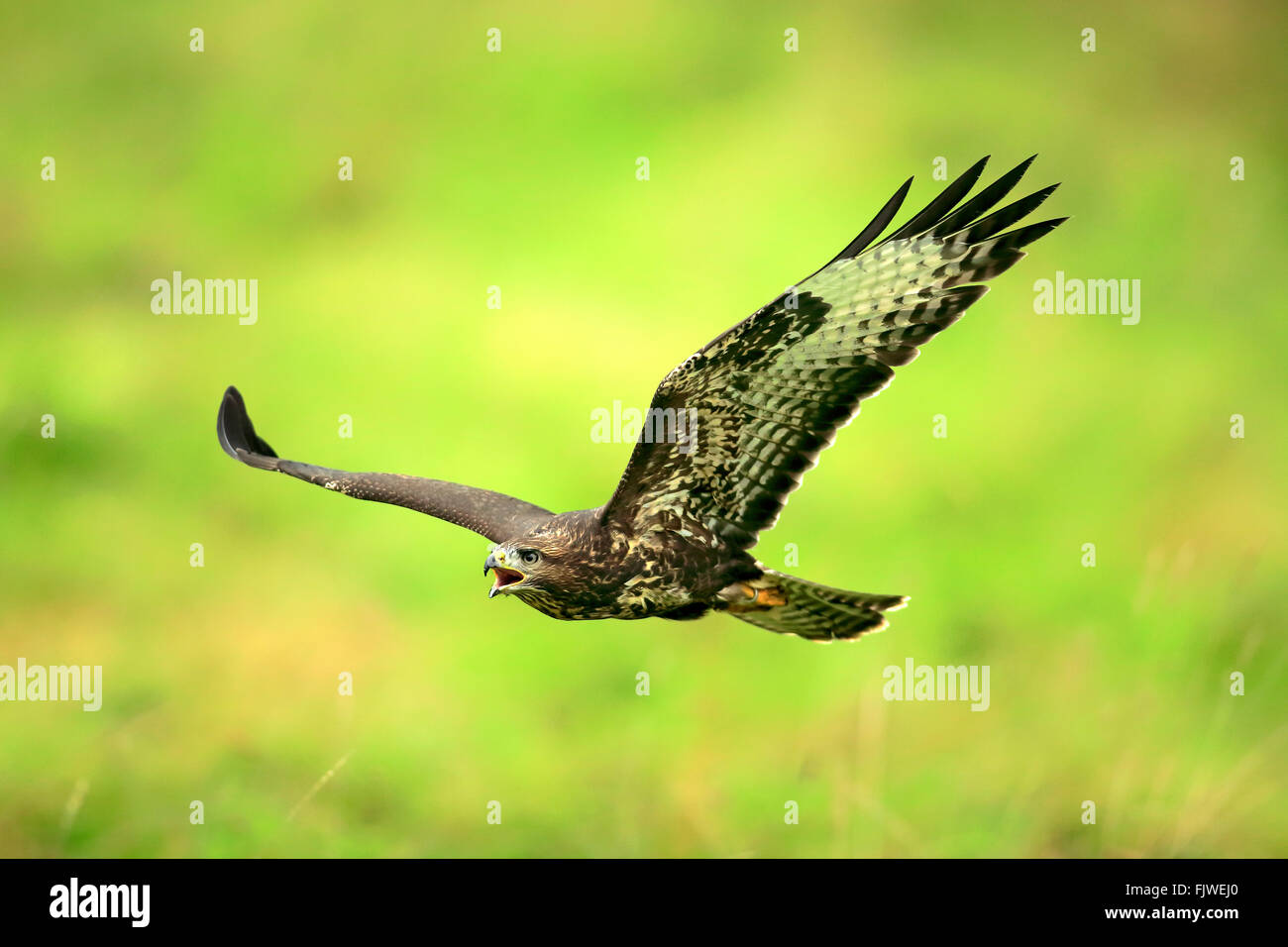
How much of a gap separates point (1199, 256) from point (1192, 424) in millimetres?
3268

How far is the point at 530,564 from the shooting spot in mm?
6930

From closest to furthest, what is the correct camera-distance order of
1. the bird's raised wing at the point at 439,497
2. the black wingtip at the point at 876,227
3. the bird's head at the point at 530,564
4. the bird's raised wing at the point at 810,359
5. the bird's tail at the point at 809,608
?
the black wingtip at the point at 876,227 → the bird's raised wing at the point at 810,359 → the bird's head at the point at 530,564 → the bird's tail at the point at 809,608 → the bird's raised wing at the point at 439,497

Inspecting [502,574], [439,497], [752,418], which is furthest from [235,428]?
[752,418]

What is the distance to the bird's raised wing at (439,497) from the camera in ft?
26.0

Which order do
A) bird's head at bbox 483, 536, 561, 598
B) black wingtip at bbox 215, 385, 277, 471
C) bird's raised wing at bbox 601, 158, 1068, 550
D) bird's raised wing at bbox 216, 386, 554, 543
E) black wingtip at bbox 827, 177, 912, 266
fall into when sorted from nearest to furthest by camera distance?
black wingtip at bbox 827, 177, 912, 266, bird's raised wing at bbox 601, 158, 1068, 550, bird's head at bbox 483, 536, 561, 598, bird's raised wing at bbox 216, 386, 554, 543, black wingtip at bbox 215, 385, 277, 471

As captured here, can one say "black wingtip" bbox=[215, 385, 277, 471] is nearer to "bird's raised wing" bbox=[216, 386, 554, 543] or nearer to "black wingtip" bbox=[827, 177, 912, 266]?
"bird's raised wing" bbox=[216, 386, 554, 543]

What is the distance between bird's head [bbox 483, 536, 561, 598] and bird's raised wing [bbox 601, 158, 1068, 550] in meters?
0.31

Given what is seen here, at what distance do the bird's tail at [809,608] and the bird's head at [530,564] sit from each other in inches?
43.1

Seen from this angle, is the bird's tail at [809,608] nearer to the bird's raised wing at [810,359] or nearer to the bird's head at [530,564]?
the bird's raised wing at [810,359]

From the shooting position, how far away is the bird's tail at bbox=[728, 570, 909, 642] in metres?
7.63

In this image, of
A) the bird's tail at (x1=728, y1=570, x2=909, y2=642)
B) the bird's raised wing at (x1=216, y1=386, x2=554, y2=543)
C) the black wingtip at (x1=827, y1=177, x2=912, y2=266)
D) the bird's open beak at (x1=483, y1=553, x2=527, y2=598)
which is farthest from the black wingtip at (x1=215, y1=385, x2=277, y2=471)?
the black wingtip at (x1=827, y1=177, x2=912, y2=266)

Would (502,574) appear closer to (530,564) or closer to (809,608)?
(530,564)

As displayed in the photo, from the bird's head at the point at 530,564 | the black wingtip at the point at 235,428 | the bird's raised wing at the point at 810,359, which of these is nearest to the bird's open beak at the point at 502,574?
the bird's head at the point at 530,564

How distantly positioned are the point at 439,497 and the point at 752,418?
2.00 m
